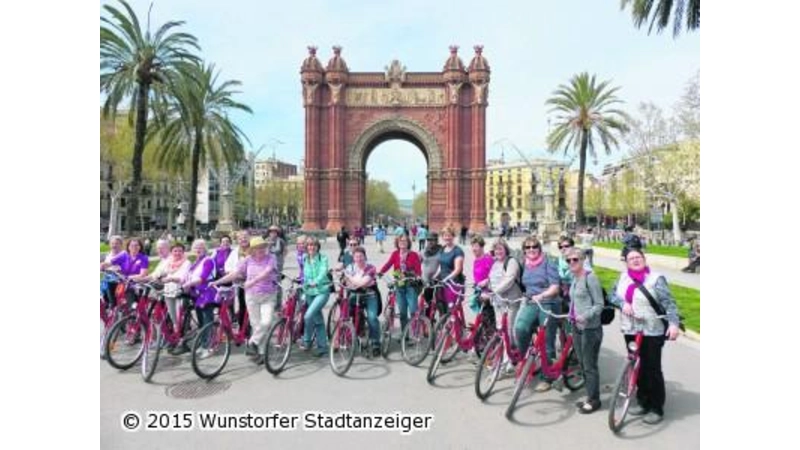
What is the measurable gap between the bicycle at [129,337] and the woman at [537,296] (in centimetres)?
501

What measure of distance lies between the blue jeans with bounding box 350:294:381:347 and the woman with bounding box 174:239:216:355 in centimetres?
209

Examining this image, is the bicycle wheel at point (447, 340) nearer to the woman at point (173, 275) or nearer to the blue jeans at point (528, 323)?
the blue jeans at point (528, 323)

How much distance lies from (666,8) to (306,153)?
37.5 metres

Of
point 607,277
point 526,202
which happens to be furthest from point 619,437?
point 526,202

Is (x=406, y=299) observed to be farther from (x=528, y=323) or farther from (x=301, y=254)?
(x=528, y=323)

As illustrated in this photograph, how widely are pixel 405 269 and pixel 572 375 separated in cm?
286

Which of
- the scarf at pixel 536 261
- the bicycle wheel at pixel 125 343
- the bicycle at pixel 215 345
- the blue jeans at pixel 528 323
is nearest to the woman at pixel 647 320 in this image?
the blue jeans at pixel 528 323

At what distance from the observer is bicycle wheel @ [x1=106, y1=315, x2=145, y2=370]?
648cm

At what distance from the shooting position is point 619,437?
485cm

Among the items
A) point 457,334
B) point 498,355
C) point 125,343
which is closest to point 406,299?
point 457,334

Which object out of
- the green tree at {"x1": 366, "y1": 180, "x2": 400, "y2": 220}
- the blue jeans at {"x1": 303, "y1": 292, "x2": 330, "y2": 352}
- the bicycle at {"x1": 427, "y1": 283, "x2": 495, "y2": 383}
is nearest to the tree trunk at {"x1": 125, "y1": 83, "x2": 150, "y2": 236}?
the blue jeans at {"x1": 303, "y1": 292, "x2": 330, "y2": 352}

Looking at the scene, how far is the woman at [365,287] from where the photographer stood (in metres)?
6.98

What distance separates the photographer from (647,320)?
507 centimetres

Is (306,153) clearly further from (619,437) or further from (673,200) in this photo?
(619,437)
